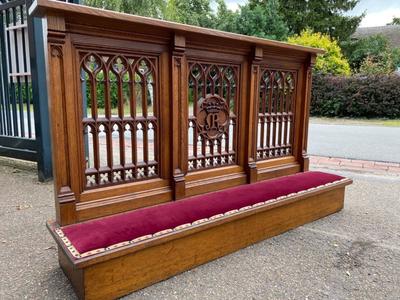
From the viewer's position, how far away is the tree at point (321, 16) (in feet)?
93.9

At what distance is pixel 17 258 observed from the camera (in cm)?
250

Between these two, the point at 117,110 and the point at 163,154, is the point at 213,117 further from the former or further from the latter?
the point at 117,110

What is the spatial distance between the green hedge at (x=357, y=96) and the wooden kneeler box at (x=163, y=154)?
38.8ft

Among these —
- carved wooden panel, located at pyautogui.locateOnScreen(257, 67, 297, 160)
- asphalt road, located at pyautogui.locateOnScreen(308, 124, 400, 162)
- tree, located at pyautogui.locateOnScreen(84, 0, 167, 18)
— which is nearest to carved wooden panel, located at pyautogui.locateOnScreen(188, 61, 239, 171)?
carved wooden panel, located at pyautogui.locateOnScreen(257, 67, 297, 160)

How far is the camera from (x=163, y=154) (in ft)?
8.90

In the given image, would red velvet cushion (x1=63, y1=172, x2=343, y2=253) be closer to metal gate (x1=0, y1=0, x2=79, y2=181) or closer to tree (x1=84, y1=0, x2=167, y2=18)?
metal gate (x1=0, y1=0, x2=79, y2=181)

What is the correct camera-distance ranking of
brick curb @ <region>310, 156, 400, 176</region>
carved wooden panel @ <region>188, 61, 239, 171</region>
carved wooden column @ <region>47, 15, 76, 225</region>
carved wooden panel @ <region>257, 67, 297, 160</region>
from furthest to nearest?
brick curb @ <region>310, 156, 400, 176</region>, carved wooden panel @ <region>257, 67, 297, 160</region>, carved wooden panel @ <region>188, 61, 239, 171</region>, carved wooden column @ <region>47, 15, 76, 225</region>

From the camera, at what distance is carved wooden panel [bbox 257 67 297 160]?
11.3 ft

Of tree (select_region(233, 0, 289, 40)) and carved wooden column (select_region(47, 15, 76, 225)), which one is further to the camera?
tree (select_region(233, 0, 289, 40))

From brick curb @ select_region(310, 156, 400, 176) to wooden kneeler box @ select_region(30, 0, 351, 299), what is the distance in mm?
2190

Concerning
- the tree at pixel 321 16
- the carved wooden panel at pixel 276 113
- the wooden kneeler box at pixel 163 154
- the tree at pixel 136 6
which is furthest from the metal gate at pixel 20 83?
the tree at pixel 321 16

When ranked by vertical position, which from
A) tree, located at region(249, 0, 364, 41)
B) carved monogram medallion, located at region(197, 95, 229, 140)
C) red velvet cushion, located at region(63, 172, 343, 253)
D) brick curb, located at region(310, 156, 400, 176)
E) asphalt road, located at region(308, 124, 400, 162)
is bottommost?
brick curb, located at region(310, 156, 400, 176)

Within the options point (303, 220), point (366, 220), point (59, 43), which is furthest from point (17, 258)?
point (366, 220)

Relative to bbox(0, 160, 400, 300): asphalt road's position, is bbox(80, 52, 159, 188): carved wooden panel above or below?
above
